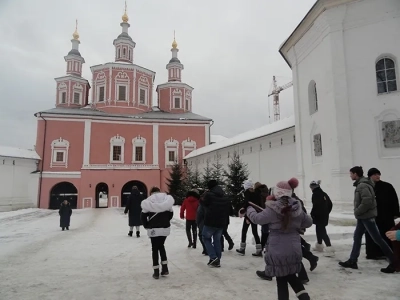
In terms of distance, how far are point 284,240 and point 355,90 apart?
920 cm

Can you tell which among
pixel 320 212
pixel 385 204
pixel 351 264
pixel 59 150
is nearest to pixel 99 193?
pixel 59 150

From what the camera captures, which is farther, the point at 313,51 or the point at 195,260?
the point at 313,51

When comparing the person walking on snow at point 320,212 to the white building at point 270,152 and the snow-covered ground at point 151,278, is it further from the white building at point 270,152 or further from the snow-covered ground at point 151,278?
the white building at point 270,152

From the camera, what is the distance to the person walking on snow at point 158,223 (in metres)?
4.90

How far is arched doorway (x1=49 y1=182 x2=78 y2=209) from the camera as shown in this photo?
2935cm

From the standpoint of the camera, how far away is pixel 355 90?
34.4ft

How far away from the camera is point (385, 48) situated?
10188mm

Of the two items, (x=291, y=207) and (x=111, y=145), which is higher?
(x=111, y=145)

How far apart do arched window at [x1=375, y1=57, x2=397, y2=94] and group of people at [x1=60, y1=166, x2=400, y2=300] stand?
6.13 m

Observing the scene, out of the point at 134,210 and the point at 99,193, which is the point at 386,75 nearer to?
the point at 134,210

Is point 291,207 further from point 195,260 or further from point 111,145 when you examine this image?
point 111,145

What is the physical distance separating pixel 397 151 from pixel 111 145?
91.1ft

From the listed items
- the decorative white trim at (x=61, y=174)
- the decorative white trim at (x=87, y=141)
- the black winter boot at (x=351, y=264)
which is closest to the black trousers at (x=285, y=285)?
the black winter boot at (x=351, y=264)

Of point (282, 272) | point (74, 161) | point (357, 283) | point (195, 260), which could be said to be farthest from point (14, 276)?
point (74, 161)
